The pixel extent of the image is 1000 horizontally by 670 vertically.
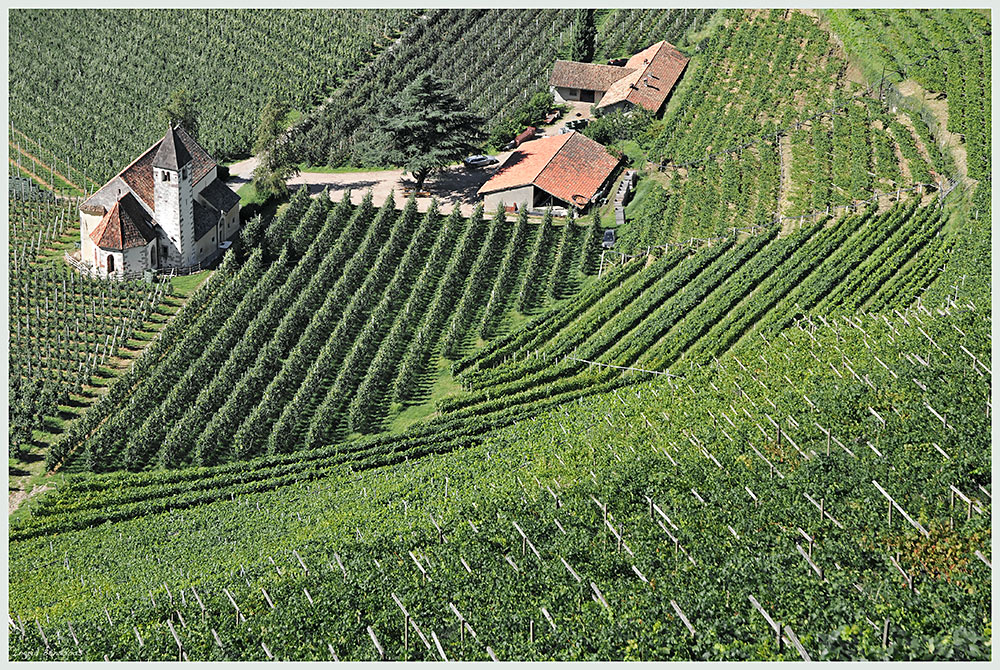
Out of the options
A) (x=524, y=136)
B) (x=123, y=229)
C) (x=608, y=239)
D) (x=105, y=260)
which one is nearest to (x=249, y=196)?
(x=123, y=229)

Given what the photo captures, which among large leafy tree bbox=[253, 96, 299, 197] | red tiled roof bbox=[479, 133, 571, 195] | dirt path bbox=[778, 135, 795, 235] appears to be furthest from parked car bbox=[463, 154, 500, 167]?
dirt path bbox=[778, 135, 795, 235]

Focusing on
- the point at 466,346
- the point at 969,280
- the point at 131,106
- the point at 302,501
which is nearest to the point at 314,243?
the point at 466,346

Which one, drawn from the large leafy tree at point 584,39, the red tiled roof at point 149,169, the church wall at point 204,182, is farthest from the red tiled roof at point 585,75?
the red tiled roof at point 149,169

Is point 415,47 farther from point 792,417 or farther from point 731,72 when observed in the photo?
point 792,417

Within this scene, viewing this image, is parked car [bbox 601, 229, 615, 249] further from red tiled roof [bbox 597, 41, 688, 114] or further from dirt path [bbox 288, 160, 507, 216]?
red tiled roof [bbox 597, 41, 688, 114]

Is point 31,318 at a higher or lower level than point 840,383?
lower

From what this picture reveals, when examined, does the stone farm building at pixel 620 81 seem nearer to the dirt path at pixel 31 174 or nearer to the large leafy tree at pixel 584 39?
the large leafy tree at pixel 584 39
